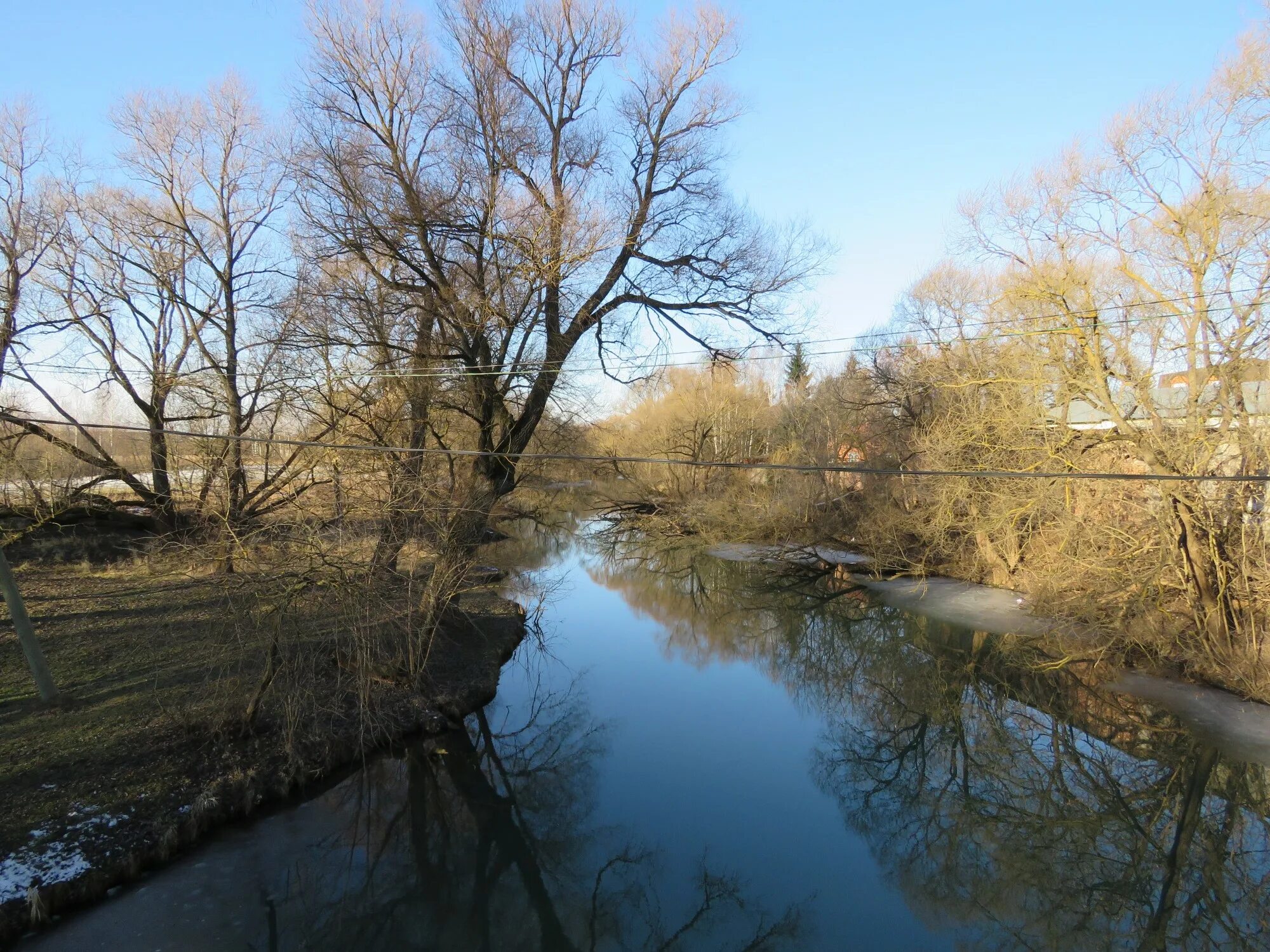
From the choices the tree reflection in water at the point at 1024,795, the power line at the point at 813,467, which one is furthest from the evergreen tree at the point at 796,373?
the power line at the point at 813,467

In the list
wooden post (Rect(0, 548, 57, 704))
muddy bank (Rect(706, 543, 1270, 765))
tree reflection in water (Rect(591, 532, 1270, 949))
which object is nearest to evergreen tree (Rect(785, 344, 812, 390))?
muddy bank (Rect(706, 543, 1270, 765))

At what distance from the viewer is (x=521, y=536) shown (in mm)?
30859

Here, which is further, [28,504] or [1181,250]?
[28,504]

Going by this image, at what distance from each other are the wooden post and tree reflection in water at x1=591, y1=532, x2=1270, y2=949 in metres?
9.75

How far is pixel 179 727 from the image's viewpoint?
862 cm

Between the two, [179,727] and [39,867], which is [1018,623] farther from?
[39,867]

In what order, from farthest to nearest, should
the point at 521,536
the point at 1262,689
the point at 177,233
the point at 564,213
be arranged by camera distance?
the point at 521,536 < the point at 177,233 < the point at 564,213 < the point at 1262,689

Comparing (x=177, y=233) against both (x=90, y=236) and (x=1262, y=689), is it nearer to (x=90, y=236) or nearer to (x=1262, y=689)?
(x=90, y=236)

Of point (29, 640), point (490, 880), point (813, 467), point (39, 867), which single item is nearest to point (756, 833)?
point (490, 880)

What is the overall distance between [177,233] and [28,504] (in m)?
7.10

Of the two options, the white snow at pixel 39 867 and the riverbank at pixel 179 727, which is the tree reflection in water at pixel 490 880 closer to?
the riverbank at pixel 179 727

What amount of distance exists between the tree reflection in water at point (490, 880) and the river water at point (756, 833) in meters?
0.03

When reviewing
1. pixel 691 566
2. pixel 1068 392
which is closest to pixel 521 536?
pixel 691 566

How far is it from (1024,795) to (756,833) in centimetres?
367
